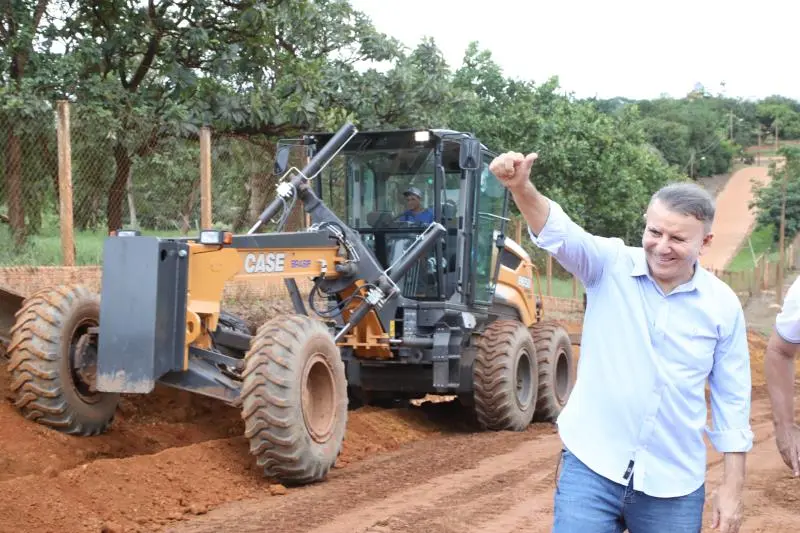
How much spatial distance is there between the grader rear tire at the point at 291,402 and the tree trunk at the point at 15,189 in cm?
472

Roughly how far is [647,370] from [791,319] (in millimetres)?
918

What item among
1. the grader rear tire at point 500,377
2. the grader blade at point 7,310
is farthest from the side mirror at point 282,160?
the grader rear tire at point 500,377

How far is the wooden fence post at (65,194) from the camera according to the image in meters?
11.0

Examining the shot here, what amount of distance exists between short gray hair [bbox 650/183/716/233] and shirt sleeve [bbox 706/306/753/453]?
34 cm

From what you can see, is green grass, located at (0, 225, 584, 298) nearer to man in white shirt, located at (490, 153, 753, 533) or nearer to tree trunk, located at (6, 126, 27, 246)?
tree trunk, located at (6, 126, 27, 246)

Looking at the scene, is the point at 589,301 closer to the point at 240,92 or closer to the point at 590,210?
the point at 240,92

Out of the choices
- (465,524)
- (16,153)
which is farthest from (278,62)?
(465,524)

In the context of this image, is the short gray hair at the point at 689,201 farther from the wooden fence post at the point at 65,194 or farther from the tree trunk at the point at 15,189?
the tree trunk at the point at 15,189

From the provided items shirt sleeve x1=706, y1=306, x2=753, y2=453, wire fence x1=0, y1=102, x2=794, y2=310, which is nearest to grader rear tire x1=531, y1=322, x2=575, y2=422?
wire fence x1=0, y1=102, x2=794, y2=310

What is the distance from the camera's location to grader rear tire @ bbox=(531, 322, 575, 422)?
483 inches

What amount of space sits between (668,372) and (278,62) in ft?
40.7

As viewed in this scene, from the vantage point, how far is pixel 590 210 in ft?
105

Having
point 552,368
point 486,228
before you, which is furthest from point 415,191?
point 552,368

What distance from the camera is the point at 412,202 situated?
10516 mm
